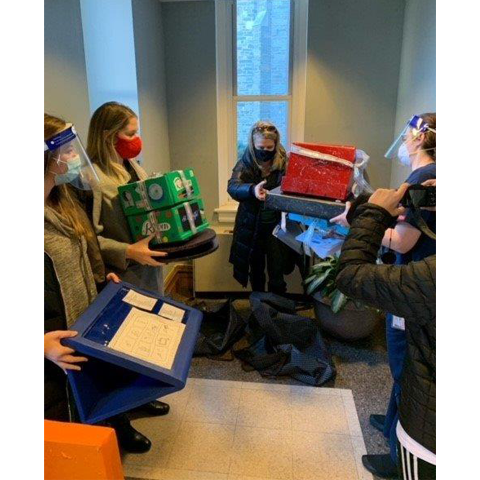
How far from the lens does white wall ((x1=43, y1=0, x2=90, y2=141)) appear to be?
74.2 inches

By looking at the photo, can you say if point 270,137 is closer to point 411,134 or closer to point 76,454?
point 411,134

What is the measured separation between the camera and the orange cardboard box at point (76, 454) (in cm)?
62

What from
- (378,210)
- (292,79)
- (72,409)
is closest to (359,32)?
(292,79)

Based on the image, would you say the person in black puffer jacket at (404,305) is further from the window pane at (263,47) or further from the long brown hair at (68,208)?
the window pane at (263,47)

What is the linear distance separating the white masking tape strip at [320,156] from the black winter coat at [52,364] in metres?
0.95

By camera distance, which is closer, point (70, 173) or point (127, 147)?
point (70, 173)

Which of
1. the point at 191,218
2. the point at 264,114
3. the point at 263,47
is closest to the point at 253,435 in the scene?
the point at 191,218

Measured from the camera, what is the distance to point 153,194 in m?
1.42

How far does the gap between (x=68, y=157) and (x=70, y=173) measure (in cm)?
5

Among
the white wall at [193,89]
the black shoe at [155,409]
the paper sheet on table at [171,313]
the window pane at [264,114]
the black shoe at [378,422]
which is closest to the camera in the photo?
the paper sheet on table at [171,313]

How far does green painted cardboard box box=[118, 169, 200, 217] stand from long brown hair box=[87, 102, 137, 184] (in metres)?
0.12

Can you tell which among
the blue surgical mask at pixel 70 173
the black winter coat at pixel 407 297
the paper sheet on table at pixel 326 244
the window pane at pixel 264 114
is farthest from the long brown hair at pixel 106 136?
the window pane at pixel 264 114

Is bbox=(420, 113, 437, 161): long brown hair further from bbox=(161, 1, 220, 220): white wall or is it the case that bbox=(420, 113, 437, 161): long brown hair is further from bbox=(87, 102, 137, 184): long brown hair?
bbox=(161, 1, 220, 220): white wall

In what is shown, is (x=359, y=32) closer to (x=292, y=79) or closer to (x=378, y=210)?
(x=292, y=79)
